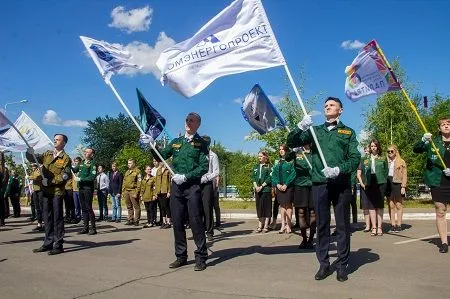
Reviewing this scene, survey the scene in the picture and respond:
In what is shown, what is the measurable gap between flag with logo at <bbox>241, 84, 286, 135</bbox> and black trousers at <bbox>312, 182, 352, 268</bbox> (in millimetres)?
3078

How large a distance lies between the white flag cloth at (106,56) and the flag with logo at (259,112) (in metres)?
2.48

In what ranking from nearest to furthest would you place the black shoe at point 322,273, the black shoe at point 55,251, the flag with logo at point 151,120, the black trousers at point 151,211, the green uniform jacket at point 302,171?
the black shoe at point 322,273 < the black shoe at point 55,251 < the green uniform jacket at point 302,171 < the flag with logo at point 151,120 < the black trousers at point 151,211

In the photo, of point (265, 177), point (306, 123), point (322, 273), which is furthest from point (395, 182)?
point (306, 123)

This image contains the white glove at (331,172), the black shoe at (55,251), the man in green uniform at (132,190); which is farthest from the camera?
the man in green uniform at (132,190)

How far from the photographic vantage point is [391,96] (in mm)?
35000

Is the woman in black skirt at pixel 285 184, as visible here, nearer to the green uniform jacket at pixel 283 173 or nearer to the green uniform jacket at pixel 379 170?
the green uniform jacket at pixel 283 173

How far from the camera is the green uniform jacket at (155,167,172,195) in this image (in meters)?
13.0

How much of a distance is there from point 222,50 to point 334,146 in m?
2.23

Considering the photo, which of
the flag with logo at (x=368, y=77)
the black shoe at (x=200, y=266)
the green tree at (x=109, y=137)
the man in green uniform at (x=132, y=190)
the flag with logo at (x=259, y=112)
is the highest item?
the green tree at (x=109, y=137)

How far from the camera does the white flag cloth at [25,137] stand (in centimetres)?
1134

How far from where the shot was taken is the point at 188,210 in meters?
6.96

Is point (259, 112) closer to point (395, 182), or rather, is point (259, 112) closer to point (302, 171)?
point (302, 171)

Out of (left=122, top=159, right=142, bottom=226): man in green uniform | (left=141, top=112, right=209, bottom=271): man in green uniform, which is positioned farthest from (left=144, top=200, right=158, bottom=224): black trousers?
(left=141, top=112, right=209, bottom=271): man in green uniform

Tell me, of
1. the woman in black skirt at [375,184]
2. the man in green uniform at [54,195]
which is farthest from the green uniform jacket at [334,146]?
the man in green uniform at [54,195]
